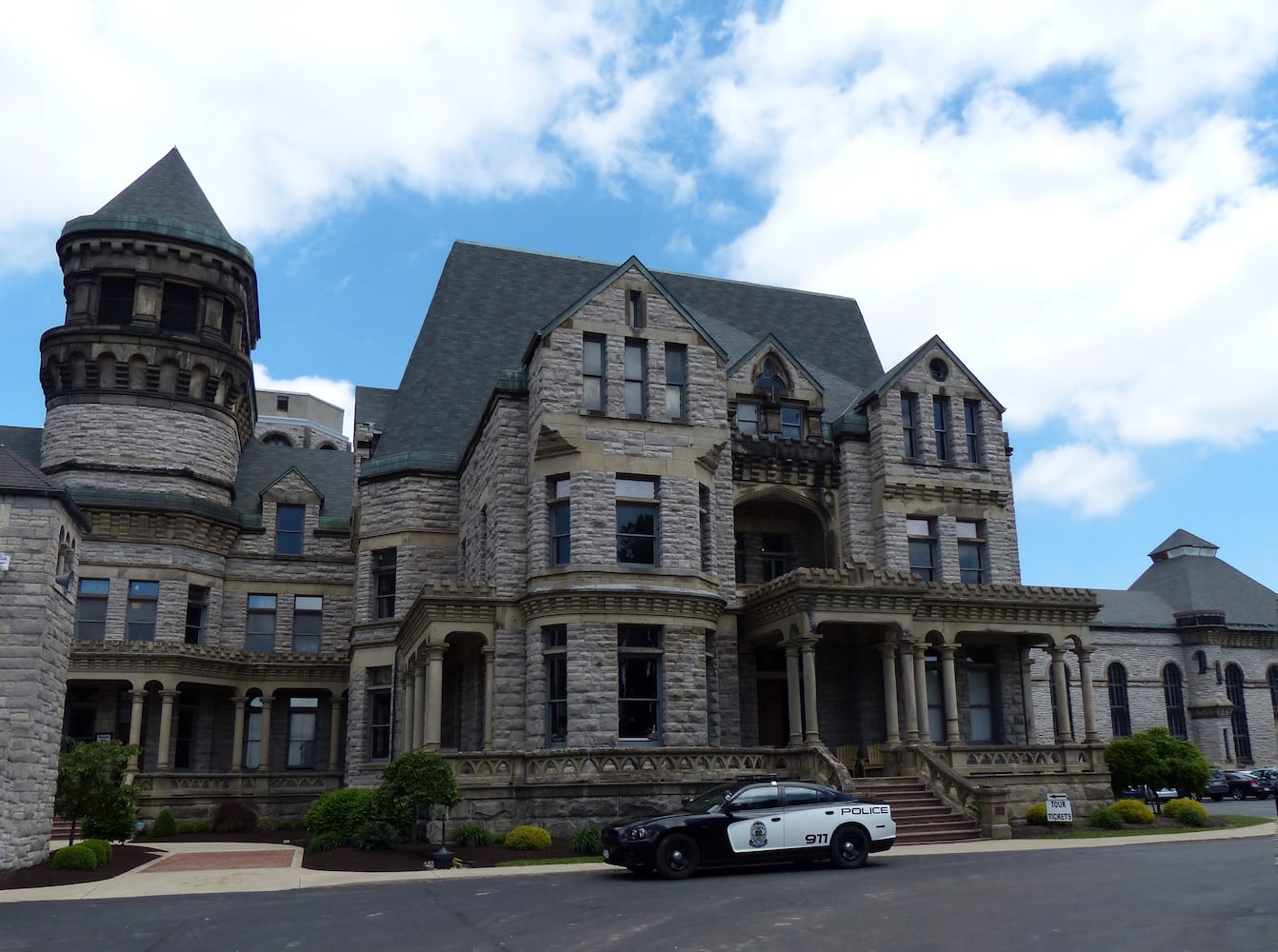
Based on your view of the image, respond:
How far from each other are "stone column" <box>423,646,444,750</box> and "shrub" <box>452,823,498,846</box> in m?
3.72

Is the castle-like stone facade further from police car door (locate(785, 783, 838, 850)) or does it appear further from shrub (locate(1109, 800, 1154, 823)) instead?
police car door (locate(785, 783, 838, 850))

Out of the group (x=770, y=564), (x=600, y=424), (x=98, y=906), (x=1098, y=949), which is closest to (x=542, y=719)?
(x=600, y=424)

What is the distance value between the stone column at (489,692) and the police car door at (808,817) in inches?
405

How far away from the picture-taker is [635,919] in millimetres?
12688

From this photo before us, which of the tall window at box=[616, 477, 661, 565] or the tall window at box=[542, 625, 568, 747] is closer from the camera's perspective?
the tall window at box=[542, 625, 568, 747]

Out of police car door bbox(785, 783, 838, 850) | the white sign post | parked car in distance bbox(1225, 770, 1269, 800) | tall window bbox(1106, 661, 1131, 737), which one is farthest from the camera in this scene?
tall window bbox(1106, 661, 1131, 737)

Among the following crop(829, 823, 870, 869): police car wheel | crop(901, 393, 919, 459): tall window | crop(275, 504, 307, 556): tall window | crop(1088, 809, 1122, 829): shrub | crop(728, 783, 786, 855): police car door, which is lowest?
crop(1088, 809, 1122, 829): shrub

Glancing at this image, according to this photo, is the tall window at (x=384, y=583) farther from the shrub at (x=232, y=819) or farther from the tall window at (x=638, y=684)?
the tall window at (x=638, y=684)

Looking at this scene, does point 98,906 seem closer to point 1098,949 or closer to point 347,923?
point 347,923

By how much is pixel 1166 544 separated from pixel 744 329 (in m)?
46.5

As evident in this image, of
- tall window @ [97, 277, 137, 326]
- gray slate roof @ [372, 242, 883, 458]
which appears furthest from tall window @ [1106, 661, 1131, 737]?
tall window @ [97, 277, 137, 326]

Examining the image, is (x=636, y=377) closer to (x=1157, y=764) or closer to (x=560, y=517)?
(x=560, y=517)

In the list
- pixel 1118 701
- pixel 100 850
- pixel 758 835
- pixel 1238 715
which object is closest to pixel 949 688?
pixel 758 835

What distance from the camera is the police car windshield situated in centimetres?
1797
